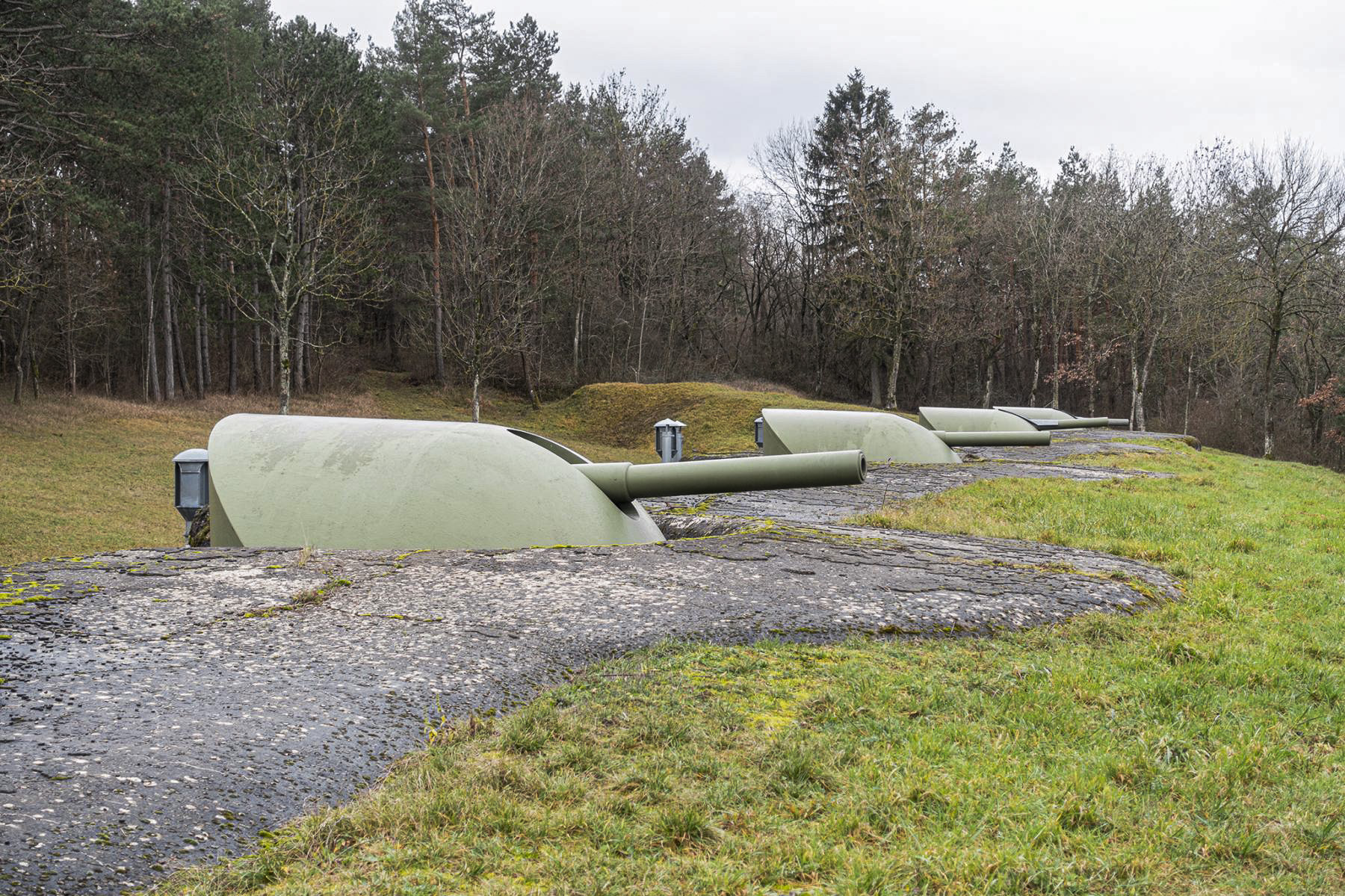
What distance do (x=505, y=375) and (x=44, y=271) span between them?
48.3 ft

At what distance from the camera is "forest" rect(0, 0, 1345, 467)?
21641 mm

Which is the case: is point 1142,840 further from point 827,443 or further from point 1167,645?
point 827,443

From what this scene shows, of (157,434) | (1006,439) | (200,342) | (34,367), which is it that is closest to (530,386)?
(200,342)

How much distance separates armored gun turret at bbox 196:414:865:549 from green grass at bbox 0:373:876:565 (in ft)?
18.6

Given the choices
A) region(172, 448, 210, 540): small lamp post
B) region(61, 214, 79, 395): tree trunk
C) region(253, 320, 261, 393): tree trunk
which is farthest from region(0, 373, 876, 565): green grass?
region(172, 448, 210, 540): small lamp post

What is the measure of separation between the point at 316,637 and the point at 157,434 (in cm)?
1860

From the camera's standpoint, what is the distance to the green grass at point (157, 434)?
11883 millimetres

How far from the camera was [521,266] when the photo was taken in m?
30.3

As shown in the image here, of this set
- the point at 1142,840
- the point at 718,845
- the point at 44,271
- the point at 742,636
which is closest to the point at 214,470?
the point at 742,636

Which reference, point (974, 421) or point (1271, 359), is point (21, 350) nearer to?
point (974, 421)

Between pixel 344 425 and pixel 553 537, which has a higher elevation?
pixel 344 425

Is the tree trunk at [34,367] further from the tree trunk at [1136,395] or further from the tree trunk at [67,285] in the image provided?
the tree trunk at [1136,395]

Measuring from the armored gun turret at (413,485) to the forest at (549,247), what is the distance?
1205 cm

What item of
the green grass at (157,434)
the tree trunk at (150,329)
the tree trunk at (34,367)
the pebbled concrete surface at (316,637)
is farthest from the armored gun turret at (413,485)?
the tree trunk at (150,329)
